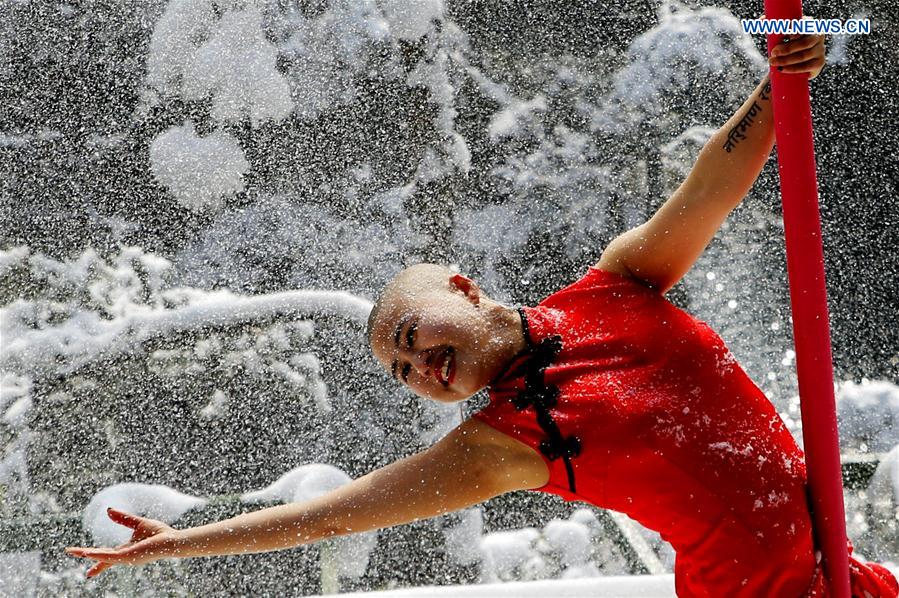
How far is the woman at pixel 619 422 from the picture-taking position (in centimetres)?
104

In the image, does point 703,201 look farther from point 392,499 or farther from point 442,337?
point 392,499

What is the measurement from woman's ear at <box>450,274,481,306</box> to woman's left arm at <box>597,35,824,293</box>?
16 cm

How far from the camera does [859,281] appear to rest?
109 inches

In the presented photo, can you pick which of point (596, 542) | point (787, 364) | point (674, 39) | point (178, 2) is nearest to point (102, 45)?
point (178, 2)

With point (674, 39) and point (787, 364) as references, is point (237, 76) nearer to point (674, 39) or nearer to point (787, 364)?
point (674, 39)

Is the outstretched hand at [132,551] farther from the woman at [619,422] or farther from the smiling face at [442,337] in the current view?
the smiling face at [442,337]

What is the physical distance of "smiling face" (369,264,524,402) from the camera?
1.12 meters

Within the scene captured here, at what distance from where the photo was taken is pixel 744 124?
3.68 feet

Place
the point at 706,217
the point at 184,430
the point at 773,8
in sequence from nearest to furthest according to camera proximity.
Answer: the point at 773,8
the point at 706,217
the point at 184,430

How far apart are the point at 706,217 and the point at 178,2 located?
2.02m

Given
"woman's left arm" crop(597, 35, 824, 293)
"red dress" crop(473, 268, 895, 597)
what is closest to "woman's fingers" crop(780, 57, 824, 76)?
"woman's left arm" crop(597, 35, 824, 293)

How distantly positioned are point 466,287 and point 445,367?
13cm

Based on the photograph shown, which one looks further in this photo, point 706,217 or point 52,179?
point 52,179

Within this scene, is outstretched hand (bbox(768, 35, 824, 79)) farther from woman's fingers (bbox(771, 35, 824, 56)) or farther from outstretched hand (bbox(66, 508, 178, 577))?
outstretched hand (bbox(66, 508, 178, 577))
